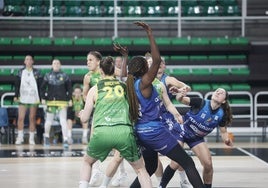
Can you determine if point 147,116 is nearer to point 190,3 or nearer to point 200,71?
point 200,71

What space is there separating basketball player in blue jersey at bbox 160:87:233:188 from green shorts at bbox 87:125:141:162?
5.16 feet

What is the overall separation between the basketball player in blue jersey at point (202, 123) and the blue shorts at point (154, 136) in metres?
1.26

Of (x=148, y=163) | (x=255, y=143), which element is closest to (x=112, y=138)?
(x=148, y=163)

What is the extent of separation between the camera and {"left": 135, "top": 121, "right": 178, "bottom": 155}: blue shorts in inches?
366

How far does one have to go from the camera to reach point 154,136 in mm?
9289

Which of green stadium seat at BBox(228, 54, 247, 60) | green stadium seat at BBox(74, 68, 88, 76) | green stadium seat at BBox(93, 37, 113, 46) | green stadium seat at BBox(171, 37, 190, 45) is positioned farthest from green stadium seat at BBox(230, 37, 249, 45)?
green stadium seat at BBox(74, 68, 88, 76)

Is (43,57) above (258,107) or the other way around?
above

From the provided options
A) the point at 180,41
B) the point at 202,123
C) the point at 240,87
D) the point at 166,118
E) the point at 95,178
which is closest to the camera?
the point at 202,123

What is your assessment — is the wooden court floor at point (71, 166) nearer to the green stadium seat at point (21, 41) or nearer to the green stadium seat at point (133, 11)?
the green stadium seat at point (21, 41)

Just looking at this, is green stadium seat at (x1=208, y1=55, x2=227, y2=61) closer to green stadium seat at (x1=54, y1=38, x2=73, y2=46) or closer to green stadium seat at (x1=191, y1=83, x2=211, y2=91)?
green stadium seat at (x1=191, y1=83, x2=211, y2=91)

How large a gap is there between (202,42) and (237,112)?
3.60 m

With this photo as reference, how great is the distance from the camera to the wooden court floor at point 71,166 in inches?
483

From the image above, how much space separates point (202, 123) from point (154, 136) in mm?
1500

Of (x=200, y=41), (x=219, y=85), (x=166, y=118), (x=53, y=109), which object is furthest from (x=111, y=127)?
(x=200, y=41)
